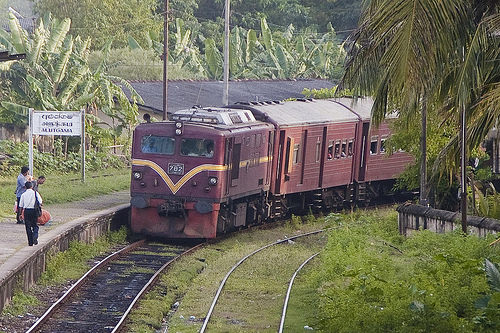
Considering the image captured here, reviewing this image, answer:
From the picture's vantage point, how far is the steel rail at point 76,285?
11773 millimetres

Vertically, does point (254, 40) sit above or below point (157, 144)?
above

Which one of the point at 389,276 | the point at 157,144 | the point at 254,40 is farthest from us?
the point at 254,40

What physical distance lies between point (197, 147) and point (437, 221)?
5.35 meters

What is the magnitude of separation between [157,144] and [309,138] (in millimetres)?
5064

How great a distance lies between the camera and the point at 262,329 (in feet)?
39.1

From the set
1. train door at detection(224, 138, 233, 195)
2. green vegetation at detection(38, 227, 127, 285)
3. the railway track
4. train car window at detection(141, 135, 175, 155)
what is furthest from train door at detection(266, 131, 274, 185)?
green vegetation at detection(38, 227, 127, 285)

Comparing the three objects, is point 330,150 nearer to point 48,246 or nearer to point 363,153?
point 363,153

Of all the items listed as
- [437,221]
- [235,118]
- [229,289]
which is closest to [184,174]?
[235,118]

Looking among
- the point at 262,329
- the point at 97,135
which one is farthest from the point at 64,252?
the point at 97,135

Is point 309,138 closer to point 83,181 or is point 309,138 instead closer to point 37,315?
point 83,181

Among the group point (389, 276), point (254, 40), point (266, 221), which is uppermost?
point (254, 40)

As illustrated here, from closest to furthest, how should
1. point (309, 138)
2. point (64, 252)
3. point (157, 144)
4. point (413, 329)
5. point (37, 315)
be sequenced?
point (413, 329)
point (37, 315)
point (64, 252)
point (157, 144)
point (309, 138)

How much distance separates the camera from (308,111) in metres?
23.5

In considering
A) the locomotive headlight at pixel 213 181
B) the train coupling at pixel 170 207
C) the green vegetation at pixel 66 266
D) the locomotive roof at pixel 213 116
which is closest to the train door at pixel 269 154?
the locomotive roof at pixel 213 116
